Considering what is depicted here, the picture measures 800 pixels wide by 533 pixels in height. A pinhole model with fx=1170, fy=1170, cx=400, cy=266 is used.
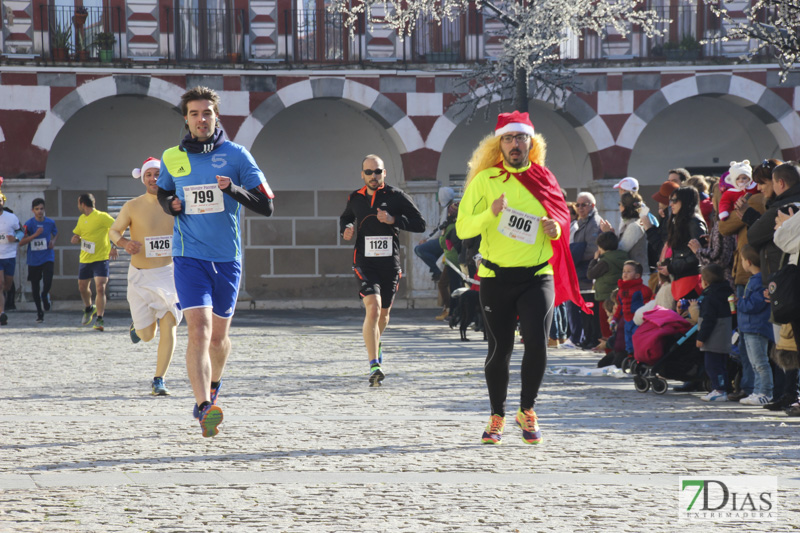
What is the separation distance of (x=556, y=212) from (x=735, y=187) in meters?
3.94

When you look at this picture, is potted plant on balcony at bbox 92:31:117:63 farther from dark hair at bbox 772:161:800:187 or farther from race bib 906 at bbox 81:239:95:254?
dark hair at bbox 772:161:800:187

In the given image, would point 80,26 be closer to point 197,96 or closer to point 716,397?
point 197,96

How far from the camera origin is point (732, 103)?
2638cm

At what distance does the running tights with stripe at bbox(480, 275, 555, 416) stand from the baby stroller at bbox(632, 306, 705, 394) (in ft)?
9.58

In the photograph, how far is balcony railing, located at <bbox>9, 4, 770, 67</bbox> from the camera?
23562mm

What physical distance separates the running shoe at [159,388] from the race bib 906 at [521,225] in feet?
12.1

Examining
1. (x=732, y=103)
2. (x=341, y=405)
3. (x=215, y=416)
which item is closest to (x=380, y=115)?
(x=732, y=103)

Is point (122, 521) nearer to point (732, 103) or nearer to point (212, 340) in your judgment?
point (212, 340)

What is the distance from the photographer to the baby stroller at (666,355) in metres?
9.87

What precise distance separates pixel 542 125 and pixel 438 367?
15.9m

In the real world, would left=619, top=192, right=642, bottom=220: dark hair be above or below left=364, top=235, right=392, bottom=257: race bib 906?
above

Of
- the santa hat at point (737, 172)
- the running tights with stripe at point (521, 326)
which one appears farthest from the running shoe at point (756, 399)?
the running tights with stripe at point (521, 326)

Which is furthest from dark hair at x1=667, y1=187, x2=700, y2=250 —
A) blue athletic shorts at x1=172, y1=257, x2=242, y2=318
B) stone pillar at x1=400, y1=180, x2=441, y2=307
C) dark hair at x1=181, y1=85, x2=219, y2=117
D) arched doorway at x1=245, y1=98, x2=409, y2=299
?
arched doorway at x1=245, y1=98, x2=409, y2=299

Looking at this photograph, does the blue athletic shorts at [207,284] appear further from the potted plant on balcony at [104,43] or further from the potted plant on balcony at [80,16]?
the potted plant on balcony at [80,16]
